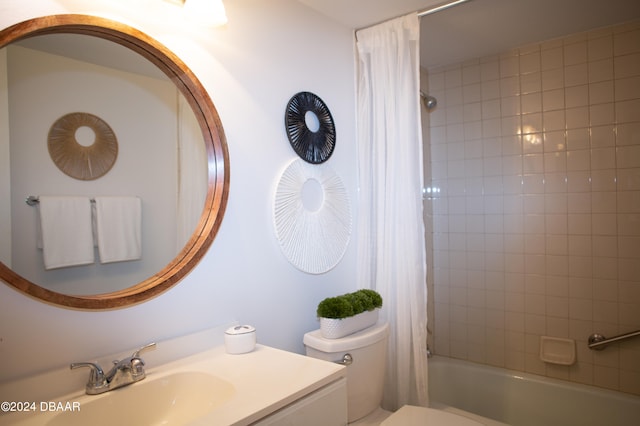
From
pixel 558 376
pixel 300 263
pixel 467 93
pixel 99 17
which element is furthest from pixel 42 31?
pixel 558 376

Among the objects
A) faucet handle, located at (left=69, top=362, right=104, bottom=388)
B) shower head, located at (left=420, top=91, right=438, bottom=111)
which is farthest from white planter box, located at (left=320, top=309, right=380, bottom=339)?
shower head, located at (left=420, top=91, right=438, bottom=111)

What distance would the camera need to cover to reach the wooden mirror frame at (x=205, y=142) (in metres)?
1.12

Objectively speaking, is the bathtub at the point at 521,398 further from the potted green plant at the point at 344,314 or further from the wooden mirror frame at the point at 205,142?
the wooden mirror frame at the point at 205,142

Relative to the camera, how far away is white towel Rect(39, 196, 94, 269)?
1.16 m

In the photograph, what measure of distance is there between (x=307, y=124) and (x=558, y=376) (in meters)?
2.20

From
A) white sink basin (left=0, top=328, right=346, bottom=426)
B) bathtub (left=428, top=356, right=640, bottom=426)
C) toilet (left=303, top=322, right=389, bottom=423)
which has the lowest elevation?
bathtub (left=428, top=356, right=640, bottom=426)

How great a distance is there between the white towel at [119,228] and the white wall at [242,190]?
17 centimetres

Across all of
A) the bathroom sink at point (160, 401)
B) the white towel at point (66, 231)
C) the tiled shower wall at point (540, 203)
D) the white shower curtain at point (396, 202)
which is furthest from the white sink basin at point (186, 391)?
the tiled shower wall at point (540, 203)

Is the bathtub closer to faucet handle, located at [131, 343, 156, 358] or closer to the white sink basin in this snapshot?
the white sink basin

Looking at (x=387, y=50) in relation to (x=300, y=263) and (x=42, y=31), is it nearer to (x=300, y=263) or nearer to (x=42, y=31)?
(x=300, y=263)

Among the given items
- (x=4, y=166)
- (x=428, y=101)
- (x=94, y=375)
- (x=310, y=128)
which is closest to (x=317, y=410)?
(x=94, y=375)

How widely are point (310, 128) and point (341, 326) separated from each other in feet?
3.06

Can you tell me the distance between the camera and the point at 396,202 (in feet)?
6.89

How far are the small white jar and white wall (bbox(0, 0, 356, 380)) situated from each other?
0.12 metres
